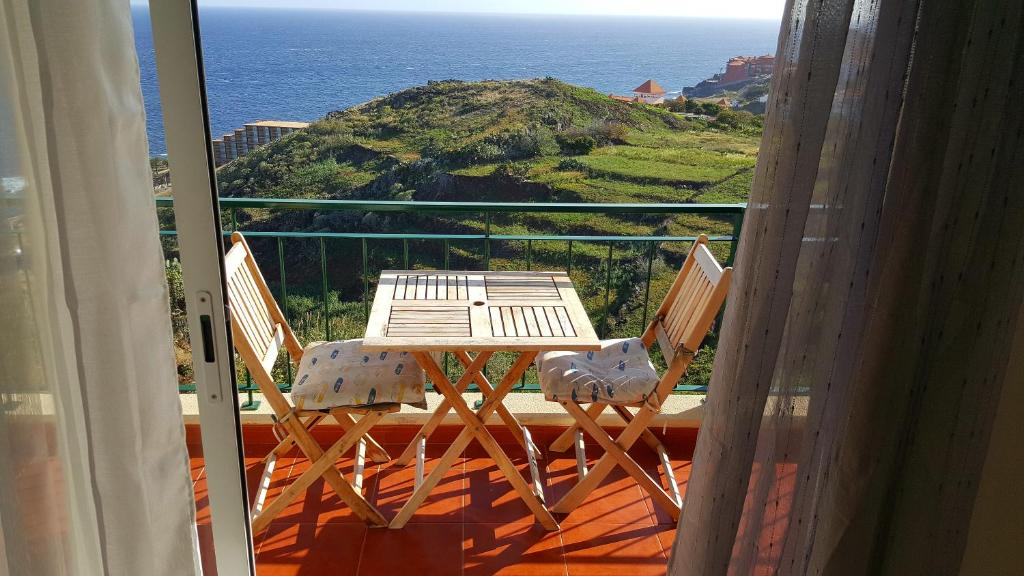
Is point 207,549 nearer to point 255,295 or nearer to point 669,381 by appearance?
point 255,295

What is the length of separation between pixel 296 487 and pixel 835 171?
207cm

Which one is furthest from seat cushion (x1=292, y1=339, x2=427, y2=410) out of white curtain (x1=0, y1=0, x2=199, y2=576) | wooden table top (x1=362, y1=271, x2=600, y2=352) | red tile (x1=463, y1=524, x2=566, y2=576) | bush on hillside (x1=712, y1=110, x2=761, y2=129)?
bush on hillside (x1=712, y1=110, x2=761, y2=129)

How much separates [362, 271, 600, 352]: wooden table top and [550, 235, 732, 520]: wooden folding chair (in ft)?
0.95

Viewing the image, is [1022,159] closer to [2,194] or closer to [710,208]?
[2,194]

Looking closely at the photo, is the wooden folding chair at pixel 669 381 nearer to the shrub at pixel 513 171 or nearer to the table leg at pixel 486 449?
the table leg at pixel 486 449

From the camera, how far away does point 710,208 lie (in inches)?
119

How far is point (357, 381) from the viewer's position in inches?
101

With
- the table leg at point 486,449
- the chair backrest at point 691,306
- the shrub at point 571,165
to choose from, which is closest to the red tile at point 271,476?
the table leg at point 486,449

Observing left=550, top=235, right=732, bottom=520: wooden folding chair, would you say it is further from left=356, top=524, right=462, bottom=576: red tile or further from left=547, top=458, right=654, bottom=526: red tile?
left=356, top=524, right=462, bottom=576: red tile

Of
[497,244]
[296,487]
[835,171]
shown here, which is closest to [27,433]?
[835,171]

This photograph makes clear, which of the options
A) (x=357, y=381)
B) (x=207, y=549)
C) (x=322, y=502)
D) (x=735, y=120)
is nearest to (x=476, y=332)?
(x=357, y=381)

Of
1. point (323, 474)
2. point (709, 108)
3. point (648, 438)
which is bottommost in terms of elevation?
point (648, 438)

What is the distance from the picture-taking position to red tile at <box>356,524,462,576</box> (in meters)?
2.47

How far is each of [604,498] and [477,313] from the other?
854 mm
